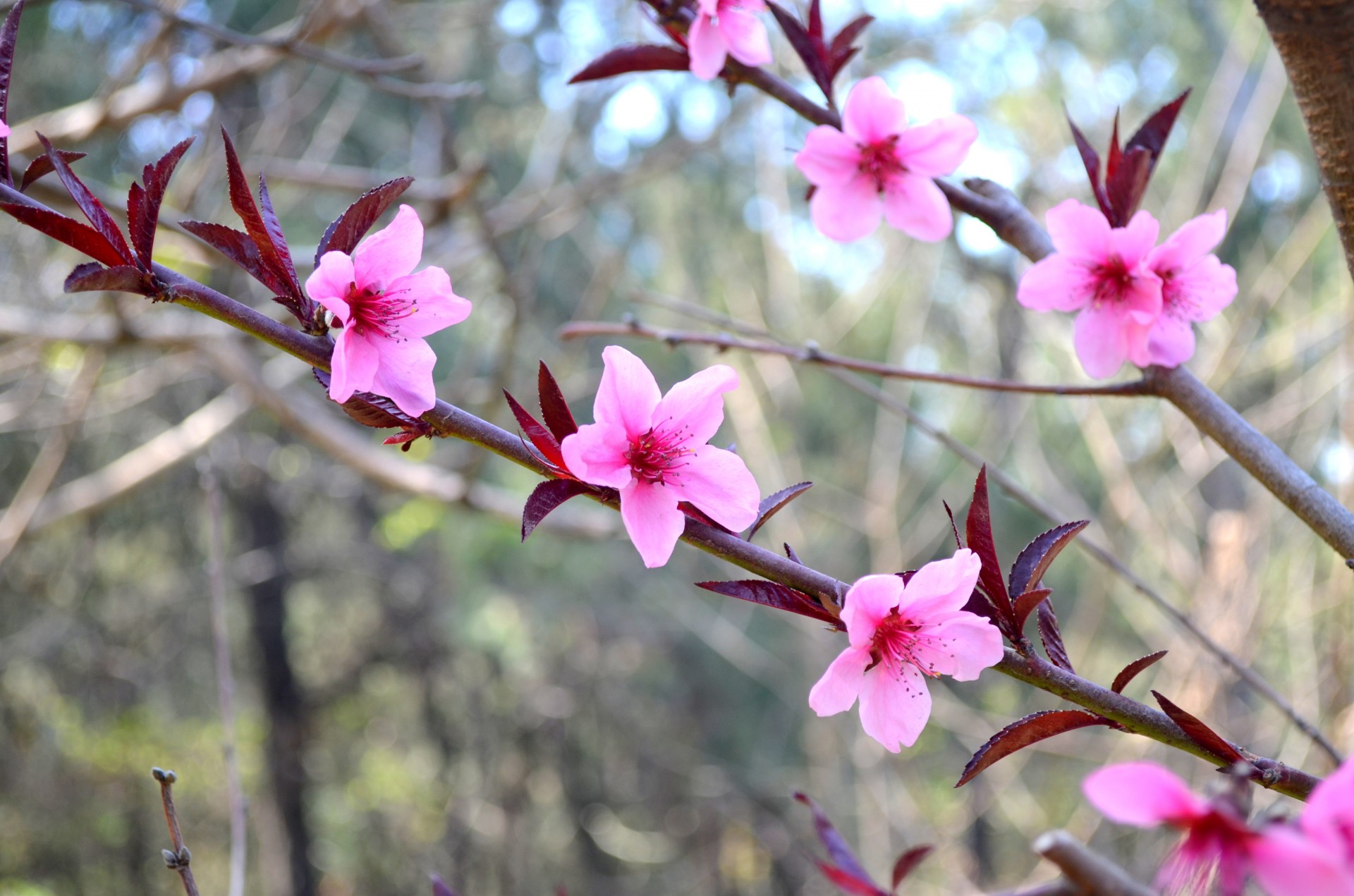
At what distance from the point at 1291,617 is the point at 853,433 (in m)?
3.53

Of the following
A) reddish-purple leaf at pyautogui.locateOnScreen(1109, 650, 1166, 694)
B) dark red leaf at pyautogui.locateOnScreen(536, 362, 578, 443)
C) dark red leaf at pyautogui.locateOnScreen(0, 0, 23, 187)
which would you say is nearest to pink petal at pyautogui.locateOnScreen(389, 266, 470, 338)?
dark red leaf at pyautogui.locateOnScreen(536, 362, 578, 443)

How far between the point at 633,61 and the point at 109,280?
1.73 feet

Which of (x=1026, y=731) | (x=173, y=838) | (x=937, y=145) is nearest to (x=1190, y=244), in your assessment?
(x=937, y=145)

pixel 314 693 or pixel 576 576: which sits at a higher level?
pixel 576 576

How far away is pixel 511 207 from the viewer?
3.05 metres

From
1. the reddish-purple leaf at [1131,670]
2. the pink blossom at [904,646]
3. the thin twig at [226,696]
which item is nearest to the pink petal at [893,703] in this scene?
the pink blossom at [904,646]

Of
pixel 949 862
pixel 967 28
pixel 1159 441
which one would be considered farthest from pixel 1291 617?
pixel 967 28

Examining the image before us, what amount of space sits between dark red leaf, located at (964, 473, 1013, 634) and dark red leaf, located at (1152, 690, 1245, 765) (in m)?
0.09

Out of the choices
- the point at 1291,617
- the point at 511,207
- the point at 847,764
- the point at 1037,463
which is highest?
the point at 511,207

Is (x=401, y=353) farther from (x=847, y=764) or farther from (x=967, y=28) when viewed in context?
(x=847, y=764)

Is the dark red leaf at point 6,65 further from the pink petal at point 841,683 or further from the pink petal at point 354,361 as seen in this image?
the pink petal at point 841,683

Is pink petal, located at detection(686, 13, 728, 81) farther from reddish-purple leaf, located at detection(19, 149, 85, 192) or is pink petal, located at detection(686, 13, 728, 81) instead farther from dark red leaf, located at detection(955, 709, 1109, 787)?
dark red leaf, located at detection(955, 709, 1109, 787)

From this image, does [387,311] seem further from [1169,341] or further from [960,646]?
[1169,341]

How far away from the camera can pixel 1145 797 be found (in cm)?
36
